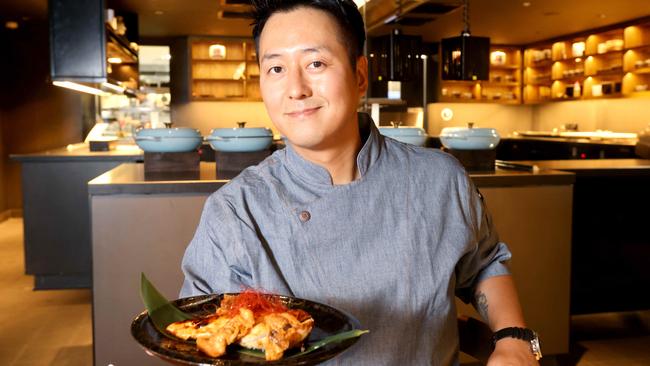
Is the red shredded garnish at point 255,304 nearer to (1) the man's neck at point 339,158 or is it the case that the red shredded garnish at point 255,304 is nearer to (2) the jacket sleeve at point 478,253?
(1) the man's neck at point 339,158

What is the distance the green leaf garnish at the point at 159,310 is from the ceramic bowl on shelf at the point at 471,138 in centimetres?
230

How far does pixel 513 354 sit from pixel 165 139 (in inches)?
81.9

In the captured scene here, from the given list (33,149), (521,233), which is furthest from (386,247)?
(33,149)

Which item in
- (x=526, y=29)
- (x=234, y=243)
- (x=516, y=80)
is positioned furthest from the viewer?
(x=516, y=80)

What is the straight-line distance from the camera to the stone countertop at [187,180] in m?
2.51

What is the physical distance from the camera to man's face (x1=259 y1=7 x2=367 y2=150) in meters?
1.15

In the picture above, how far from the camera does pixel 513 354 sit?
1.17 m

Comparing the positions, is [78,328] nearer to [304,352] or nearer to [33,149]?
[304,352]

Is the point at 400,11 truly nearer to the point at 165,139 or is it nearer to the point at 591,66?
the point at 165,139

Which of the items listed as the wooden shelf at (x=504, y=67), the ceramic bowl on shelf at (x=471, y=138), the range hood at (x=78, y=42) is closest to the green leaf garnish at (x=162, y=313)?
the ceramic bowl on shelf at (x=471, y=138)

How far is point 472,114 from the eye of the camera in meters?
11.4

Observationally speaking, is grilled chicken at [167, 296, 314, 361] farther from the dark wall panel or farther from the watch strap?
the dark wall panel

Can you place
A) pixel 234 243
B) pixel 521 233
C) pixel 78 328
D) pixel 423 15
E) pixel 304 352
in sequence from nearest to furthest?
pixel 304 352, pixel 234 243, pixel 521 233, pixel 78 328, pixel 423 15

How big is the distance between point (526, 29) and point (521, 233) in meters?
7.28
